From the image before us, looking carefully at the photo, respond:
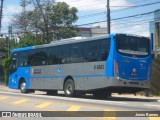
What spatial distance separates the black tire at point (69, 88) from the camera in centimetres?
2538

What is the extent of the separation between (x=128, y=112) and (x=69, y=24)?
146ft

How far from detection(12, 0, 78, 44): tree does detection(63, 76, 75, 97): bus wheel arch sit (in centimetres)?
2510

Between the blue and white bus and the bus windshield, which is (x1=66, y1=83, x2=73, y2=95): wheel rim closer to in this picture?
Result: the blue and white bus

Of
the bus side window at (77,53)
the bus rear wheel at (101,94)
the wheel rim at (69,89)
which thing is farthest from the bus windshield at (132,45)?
the wheel rim at (69,89)

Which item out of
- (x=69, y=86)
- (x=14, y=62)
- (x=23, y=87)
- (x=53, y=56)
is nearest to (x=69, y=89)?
(x=69, y=86)

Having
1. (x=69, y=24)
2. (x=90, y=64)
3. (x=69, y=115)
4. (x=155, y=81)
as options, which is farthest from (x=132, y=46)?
(x=69, y=24)

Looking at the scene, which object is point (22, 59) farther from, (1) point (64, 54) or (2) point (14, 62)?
(1) point (64, 54)

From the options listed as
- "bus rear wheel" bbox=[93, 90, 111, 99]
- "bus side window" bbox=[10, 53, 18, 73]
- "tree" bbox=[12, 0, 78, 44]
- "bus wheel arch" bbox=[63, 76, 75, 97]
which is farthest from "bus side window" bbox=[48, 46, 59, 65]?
"tree" bbox=[12, 0, 78, 44]

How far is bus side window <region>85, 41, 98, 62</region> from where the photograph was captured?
23.4 metres

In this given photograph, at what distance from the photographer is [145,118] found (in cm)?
1365

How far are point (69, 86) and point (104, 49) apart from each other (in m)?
4.15

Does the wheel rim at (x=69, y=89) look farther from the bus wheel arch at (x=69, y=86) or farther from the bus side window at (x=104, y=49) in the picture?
the bus side window at (x=104, y=49)

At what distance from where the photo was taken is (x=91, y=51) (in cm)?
2367

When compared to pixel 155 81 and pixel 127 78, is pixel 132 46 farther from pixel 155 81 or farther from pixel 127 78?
pixel 155 81
